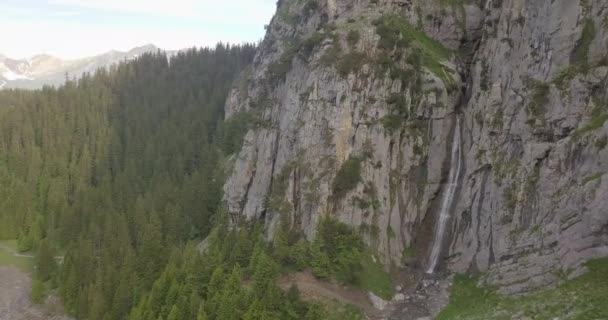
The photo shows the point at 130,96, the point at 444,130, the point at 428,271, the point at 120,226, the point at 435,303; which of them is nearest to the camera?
the point at 435,303

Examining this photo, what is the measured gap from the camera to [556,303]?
4084 centimetres

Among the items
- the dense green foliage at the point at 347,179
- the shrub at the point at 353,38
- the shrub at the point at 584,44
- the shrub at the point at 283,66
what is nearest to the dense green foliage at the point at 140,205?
the dense green foliage at the point at 347,179

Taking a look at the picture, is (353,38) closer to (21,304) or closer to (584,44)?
(584,44)

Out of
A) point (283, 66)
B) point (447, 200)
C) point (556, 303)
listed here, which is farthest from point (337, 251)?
point (283, 66)

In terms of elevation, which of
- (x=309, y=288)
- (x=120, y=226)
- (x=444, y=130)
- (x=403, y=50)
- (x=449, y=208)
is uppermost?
(x=403, y=50)

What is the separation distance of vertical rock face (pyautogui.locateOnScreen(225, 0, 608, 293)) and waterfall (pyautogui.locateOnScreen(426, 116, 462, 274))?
2.55 feet

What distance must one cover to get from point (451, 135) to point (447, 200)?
950 centimetres

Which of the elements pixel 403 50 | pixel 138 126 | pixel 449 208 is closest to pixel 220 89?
pixel 138 126

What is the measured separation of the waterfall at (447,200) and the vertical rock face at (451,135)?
2.55 ft

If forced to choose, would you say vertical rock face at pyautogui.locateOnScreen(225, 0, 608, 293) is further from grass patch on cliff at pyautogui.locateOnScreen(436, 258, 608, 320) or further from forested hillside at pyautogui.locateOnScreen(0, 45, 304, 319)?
forested hillside at pyautogui.locateOnScreen(0, 45, 304, 319)

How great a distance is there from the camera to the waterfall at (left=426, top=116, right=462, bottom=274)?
63.1 metres

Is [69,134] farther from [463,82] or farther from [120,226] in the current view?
[463,82]

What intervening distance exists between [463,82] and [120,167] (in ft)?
327

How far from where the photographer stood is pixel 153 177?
123 m
